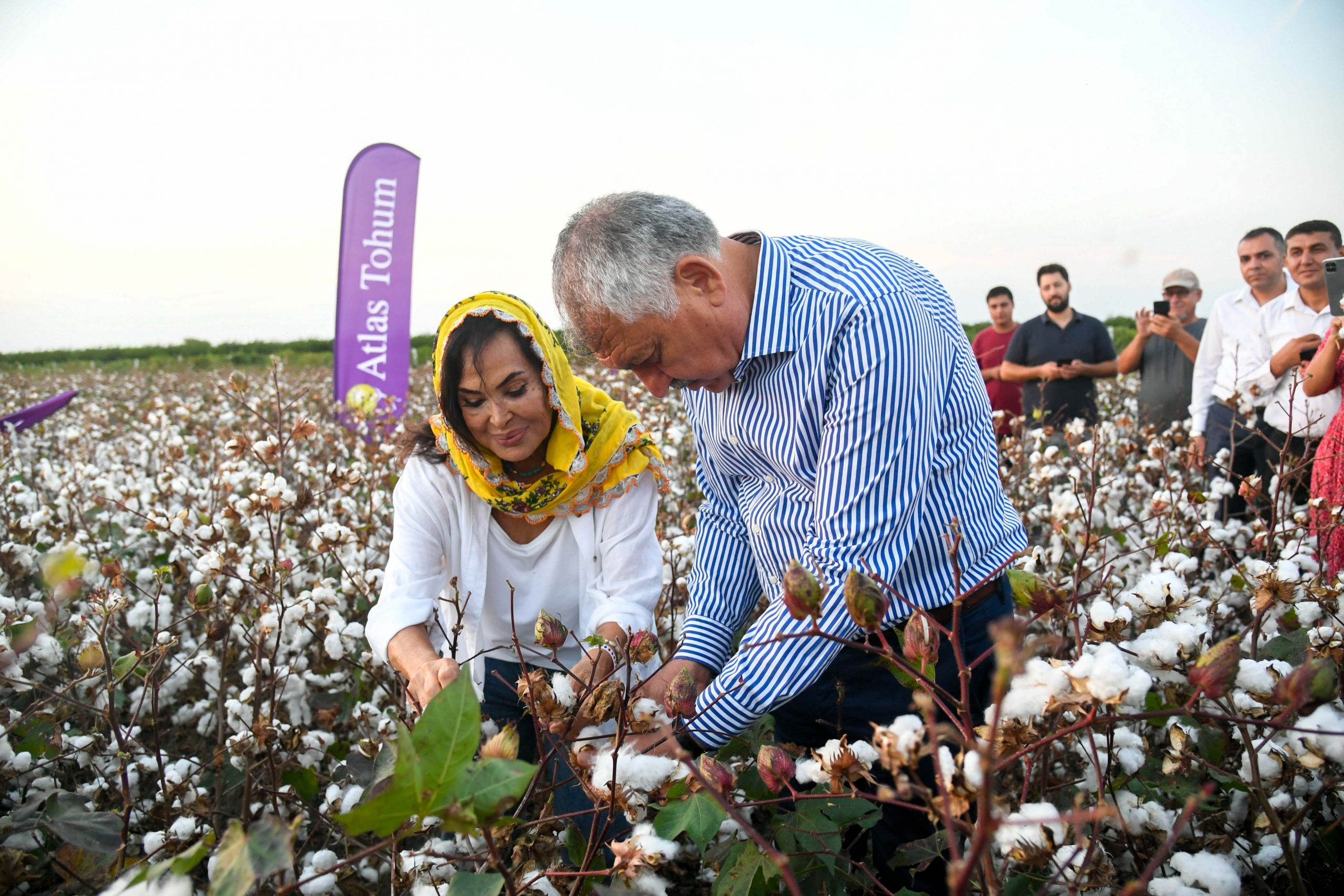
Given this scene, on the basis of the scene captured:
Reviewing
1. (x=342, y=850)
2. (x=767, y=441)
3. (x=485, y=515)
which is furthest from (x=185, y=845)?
(x=767, y=441)

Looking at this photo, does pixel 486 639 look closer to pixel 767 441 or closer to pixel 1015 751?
pixel 767 441

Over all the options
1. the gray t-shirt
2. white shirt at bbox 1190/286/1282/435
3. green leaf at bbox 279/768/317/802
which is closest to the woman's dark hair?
green leaf at bbox 279/768/317/802

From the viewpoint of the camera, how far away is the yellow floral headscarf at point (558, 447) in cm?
160

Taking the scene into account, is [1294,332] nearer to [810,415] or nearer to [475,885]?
[810,415]

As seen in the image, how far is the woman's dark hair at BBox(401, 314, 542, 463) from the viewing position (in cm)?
156

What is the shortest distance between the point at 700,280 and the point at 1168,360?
4195 millimetres

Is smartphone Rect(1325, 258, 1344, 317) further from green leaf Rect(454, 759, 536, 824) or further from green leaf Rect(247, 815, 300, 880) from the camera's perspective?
green leaf Rect(247, 815, 300, 880)

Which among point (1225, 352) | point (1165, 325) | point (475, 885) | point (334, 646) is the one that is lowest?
point (334, 646)

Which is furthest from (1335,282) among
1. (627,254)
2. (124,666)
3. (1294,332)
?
(124,666)

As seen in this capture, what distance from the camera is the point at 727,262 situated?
140 cm

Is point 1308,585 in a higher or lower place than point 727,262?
lower

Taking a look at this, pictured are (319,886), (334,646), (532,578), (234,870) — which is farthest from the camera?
(334,646)

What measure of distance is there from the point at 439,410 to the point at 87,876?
875mm

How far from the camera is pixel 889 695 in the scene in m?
1.46
